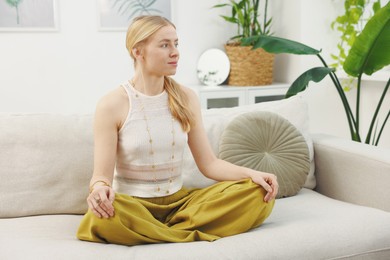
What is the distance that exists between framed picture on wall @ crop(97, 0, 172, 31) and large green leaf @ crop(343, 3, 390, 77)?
68.2 inches

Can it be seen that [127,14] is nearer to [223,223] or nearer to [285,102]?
[285,102]

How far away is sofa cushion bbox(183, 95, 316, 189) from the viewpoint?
7.13 feet

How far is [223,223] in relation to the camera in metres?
1.75

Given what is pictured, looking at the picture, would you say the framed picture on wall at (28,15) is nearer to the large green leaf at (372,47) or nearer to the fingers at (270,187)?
the large green leaf at (372,47)

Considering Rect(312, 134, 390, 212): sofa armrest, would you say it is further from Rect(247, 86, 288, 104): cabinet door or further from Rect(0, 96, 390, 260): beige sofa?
Rect(247, 86, 288, 104): cabinet door

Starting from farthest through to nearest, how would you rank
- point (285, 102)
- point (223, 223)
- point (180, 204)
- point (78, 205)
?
1. point (285, 102)
2. point (78, 205)
3. point (180, 204)
4. point (223, 223)

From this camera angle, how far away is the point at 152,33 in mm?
1824

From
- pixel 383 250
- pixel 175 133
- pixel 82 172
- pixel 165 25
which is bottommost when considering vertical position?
pixel 383 250

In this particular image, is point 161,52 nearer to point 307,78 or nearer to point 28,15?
point 307,78

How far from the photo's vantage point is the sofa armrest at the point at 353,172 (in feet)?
6.88

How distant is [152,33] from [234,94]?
7.24 ft

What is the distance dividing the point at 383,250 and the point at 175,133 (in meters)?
0.76

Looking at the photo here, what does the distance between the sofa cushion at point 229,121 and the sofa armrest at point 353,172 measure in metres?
0.05

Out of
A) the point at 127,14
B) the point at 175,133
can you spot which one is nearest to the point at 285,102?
the point at 175,133
